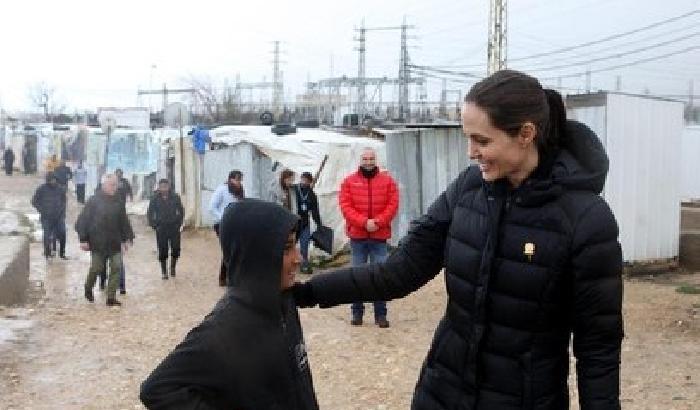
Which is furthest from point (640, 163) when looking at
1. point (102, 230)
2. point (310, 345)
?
point (102, 230)

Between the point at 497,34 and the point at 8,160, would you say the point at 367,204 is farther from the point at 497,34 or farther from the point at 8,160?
the point at 8,160

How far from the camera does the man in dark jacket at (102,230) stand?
1129 centimetres

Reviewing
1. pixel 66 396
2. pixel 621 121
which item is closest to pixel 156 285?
pixel 66 396

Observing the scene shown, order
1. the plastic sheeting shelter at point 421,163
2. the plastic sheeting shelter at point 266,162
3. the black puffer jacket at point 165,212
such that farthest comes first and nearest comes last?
the plastic sheeting shelter at point 266,162 < the plastic sheeting shelter at point 421,163 < the black puffer jacket at point 165,212

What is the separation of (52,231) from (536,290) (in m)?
14.8

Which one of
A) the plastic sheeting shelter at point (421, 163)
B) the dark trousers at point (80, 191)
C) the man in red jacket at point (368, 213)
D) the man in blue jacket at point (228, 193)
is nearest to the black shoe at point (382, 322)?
the man in red jacket at point (368, 213)

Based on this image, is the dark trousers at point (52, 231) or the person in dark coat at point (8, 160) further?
the person in dark coat at point (8, 160)

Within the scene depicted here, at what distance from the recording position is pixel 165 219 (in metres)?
13.3

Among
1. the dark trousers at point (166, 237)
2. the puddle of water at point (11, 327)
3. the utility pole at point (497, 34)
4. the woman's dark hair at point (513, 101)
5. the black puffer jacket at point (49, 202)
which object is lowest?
the puddle of water at point (11, 327)

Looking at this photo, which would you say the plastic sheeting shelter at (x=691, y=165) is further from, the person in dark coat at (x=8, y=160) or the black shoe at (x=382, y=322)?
the person in dark coat at (x=8, y=160)

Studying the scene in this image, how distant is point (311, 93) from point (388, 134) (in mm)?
57584

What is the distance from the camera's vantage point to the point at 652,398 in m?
6.46

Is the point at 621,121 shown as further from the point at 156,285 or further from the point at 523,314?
the point at 523,314

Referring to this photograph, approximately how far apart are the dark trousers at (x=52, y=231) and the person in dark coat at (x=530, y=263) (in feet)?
47.0
